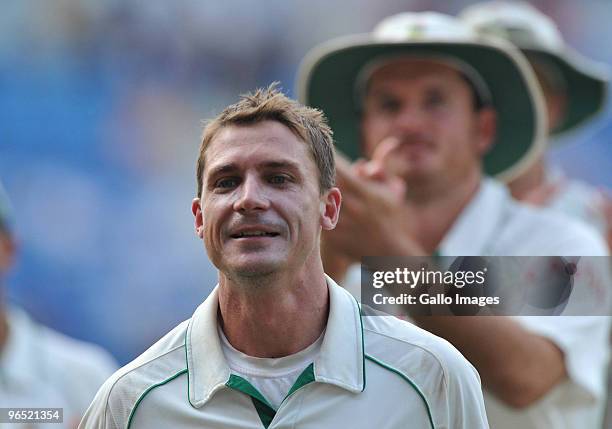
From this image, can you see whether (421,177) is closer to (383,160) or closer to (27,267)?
(383,160)

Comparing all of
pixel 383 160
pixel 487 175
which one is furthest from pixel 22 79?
pixel 487 175

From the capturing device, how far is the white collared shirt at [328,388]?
172cm

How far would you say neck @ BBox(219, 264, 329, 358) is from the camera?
1758 millimetres

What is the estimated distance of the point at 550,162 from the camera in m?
3.26

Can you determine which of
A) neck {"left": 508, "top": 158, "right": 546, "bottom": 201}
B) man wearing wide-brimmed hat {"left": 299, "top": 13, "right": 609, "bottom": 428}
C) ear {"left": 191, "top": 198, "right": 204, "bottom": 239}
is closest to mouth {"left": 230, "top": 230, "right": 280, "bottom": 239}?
ear {"left": 191, "top": 198, "right": 204, "bottom": 239}

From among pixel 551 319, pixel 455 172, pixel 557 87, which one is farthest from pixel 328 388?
pixel 557 87

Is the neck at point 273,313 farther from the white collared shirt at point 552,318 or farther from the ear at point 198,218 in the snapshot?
the white collared shirt at point 552,318

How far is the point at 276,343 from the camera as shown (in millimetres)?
1777

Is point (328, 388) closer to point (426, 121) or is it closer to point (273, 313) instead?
point (273, 313)

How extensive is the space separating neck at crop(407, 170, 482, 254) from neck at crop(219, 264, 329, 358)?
140 centimetres

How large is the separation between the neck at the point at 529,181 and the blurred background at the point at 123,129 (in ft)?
0.23

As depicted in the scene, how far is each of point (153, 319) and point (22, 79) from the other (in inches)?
32.8

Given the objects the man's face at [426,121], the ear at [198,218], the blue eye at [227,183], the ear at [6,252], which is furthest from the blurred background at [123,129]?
the blue eye at [227,183]

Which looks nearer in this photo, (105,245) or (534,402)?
(534,402)
